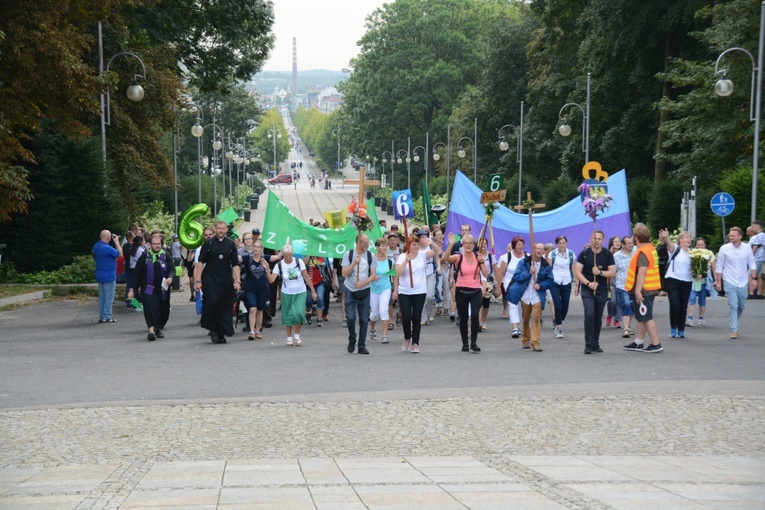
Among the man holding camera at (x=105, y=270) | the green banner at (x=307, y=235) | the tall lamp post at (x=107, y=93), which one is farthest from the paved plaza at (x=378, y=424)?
the tall lamp post at (x=107, y=93)

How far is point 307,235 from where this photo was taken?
20328 millimetres

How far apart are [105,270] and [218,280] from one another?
14.2ft

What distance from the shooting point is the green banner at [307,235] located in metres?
20.3

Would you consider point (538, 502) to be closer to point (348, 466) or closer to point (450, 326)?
point (348, 466)

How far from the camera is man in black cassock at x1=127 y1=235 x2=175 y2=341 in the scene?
696 inches

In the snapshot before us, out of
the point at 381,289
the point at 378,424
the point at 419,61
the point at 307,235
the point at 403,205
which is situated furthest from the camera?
the point at 419,61

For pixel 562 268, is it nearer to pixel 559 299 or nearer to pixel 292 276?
pixel 559 299

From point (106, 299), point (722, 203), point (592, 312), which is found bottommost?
point (106, 299)

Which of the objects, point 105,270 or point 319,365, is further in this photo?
point 105,270

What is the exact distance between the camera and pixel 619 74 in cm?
4816

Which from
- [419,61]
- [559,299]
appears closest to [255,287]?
[559,299]

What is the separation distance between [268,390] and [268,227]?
8548mm

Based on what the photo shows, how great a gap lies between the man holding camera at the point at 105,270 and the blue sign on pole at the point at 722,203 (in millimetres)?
15731

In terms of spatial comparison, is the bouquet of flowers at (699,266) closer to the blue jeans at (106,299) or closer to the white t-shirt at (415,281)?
the white t-shirt at (415,281)
